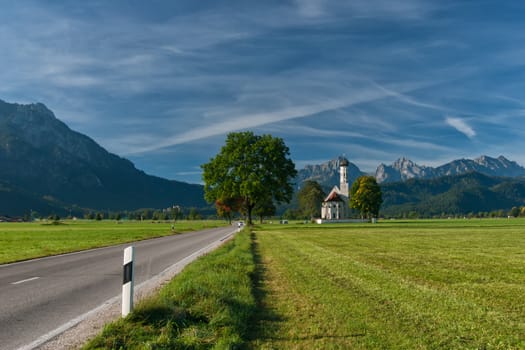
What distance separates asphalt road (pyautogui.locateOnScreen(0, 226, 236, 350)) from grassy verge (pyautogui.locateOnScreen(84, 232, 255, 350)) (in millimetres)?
1418

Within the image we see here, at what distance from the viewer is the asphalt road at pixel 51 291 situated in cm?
696

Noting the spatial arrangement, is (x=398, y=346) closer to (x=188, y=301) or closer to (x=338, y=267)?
(x=188, y=301)

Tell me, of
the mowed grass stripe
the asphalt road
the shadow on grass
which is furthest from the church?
the shadow on grass

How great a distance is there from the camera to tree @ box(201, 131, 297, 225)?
5375 cm

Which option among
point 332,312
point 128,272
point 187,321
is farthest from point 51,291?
point 332,312

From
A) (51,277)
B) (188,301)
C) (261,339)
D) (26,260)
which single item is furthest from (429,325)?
(26,260)

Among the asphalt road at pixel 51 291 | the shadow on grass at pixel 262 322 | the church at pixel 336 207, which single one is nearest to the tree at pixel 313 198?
the church at pixel 336 207

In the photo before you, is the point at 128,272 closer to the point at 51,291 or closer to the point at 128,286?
the point at 128,286

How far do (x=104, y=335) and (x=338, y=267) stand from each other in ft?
31.5

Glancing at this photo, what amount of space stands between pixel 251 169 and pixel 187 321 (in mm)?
47496

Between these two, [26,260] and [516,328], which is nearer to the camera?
[516,328]

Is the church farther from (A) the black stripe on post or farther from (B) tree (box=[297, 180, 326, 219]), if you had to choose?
(A) the black stripe on post

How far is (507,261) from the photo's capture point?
52.1 feet

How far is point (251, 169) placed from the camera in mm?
54125
